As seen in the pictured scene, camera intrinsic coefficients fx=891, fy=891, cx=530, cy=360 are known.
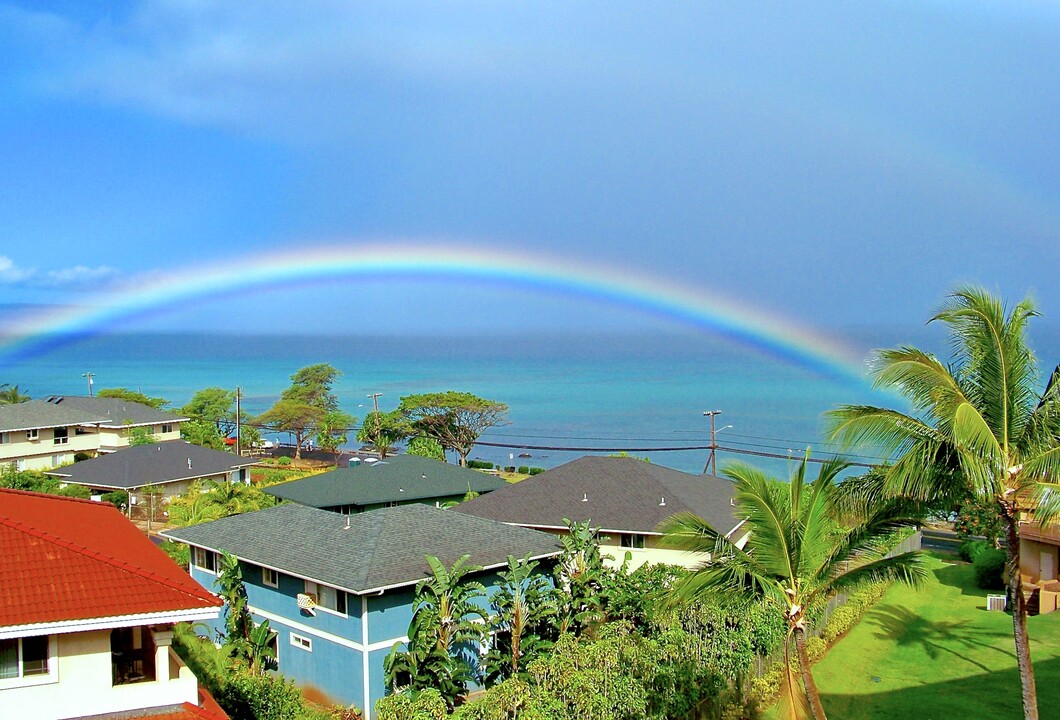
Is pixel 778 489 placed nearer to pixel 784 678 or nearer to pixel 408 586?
pixel 784 678

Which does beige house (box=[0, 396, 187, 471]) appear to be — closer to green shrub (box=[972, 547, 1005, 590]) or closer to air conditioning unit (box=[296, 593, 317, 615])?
air conditioning unit (box=[296, 593, 317, 615])

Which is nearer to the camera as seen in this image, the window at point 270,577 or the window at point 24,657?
the window at point 24,657

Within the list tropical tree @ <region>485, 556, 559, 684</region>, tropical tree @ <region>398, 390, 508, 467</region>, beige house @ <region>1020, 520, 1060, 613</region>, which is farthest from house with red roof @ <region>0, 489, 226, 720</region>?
tropical tree @ <region>398, 390, 508, 467</region>

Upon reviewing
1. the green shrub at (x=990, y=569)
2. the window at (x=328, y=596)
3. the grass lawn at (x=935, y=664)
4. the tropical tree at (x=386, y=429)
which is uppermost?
the tropical tree at (x=386, y=429)

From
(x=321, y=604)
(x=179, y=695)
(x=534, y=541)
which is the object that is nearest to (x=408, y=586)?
(x=321, y=604)

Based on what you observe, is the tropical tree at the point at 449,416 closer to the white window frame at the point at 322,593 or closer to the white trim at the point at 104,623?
the white window frame at the point at 322,593

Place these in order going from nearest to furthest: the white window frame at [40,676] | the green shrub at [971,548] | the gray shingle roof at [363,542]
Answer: the white window frame at [40,676] → the gray shingle roof at [363,542] → the green shrub at [971,548]

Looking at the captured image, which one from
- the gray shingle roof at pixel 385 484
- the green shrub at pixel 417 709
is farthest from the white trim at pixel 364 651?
the gray shingle roof at pixel 385 484
